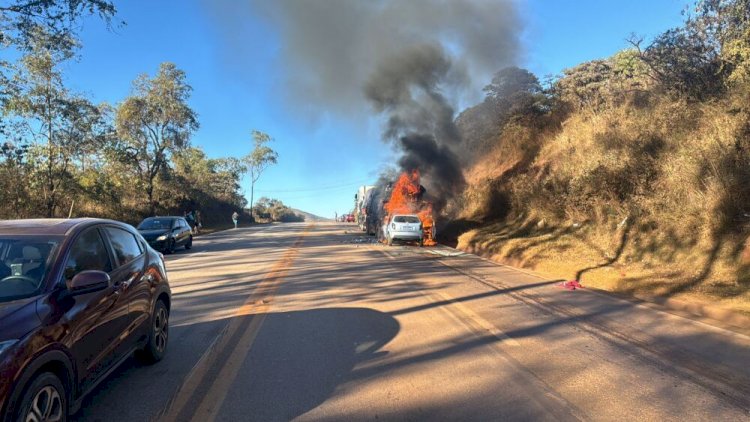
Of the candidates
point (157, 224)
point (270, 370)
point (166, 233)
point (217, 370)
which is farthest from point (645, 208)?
point (157, 224)

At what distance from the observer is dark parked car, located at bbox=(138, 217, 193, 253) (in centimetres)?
1828

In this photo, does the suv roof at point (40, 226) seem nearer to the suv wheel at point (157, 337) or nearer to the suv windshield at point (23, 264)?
the suv windshield at point (23, 264)

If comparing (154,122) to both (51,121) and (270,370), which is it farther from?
(270,370)

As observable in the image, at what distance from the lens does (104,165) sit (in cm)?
3048

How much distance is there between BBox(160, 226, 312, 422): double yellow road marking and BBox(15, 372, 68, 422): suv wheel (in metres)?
0.78

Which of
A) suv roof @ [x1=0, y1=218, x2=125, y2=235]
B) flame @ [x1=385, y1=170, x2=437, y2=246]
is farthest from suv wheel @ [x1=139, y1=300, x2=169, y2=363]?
flame @ [x1=385, y1=170, x2=437, y2=246]

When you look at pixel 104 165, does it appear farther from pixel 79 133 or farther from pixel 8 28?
pixel 8 28

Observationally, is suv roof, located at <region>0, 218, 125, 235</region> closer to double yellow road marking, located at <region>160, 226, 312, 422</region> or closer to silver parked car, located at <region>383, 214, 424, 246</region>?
double yellow road marking, located at <region>160, 226, 312, 422</region>

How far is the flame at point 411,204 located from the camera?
73.3 ft

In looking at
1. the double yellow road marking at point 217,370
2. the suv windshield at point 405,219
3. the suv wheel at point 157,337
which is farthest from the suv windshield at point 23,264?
the suv windshield at point 405,219

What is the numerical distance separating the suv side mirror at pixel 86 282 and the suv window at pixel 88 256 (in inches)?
7.2

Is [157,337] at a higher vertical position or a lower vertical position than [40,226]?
lower

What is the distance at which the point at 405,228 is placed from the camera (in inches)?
840

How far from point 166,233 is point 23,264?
15.7 meters
